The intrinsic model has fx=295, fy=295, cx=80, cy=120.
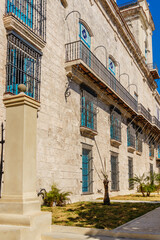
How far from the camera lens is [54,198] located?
11023mm

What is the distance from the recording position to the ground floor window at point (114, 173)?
19203 millimetres

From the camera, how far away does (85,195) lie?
47.7ft

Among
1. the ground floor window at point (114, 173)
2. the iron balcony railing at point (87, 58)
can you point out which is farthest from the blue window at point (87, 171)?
the iron balcony railing at point (87, 58)

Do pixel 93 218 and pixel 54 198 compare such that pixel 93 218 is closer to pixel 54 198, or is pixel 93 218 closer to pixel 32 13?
pixel 54 198

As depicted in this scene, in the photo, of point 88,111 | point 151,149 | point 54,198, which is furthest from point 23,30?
point 151,149

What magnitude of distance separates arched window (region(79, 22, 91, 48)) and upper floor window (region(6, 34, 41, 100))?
17.5 feet

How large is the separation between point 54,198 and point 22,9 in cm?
734

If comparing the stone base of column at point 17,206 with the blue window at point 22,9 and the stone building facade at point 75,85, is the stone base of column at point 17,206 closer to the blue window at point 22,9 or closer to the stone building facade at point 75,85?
the stone building facade at point 75,85

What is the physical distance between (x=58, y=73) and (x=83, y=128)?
10.1 ft

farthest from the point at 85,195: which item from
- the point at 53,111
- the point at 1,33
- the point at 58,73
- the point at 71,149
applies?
the point at 1,33

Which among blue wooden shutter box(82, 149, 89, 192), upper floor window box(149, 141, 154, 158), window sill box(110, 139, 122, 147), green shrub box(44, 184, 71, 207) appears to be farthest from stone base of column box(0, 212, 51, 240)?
upper floor window box(149, 141, 154, 158)

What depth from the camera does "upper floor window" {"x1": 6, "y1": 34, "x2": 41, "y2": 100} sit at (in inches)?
395

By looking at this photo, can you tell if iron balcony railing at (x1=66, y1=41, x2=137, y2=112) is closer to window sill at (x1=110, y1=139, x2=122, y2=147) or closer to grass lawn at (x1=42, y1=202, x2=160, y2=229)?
window sill at (x1=110, y1=139, x2=122, y2=147)

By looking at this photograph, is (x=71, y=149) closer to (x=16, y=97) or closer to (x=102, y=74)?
(x=102, y=74)
